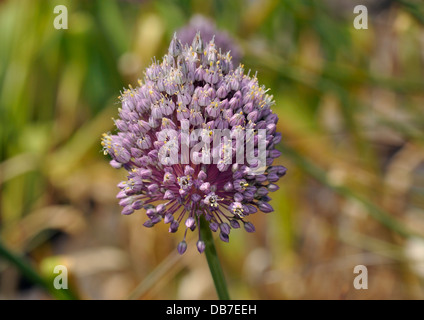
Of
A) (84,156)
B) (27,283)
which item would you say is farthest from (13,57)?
(27,283)

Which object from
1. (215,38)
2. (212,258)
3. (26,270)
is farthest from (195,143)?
(215,38)

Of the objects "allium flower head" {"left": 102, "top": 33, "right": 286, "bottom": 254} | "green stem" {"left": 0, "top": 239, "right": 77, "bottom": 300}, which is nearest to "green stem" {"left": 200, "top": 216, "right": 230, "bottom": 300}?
"allium flower head" {"left": 102, "top": 33, "right": 286, "bottom": 254}

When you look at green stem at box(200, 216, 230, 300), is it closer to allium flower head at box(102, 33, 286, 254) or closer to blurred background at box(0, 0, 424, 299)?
allium flower head at box(102, 33, 286, 254)

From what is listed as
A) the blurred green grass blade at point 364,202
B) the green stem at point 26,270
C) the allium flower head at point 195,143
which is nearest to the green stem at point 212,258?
the allium flower head at point 195,143

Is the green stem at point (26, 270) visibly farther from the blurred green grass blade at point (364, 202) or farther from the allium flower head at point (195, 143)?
the blurred green grass blade at point (364, 202)

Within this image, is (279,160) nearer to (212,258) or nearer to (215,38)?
(215,38)

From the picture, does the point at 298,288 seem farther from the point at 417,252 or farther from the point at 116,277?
the point at 116,277
